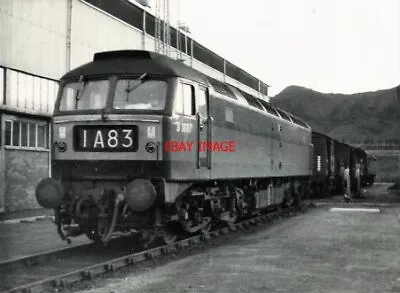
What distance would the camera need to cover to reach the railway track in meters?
7.33

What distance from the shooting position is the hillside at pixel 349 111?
433ft

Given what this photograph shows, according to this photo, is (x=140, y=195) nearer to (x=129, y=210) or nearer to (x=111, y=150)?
(x=129, y=210)

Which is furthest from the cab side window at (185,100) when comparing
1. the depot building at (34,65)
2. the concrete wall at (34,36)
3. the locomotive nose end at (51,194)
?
the depot building at (34,65)

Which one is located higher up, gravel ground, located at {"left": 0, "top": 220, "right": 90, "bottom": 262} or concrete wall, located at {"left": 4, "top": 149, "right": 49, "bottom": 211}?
concrete wall, located at {"left": 4, "top": 149, "right": 49, "bottom": 211}

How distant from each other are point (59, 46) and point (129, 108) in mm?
11406

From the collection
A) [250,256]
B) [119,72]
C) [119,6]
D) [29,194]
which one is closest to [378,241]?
[250,256]

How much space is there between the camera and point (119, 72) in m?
9.96

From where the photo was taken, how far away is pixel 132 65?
33.0ft

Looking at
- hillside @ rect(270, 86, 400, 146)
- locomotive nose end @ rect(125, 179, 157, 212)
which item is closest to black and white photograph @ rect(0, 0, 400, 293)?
locomotive nose end @ rect(125, 179, 157, 212)

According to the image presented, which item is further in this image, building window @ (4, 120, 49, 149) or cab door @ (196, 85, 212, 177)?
building window @ (4, 120, 49, 149)

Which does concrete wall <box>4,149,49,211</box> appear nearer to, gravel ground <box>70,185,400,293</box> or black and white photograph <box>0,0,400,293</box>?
black and white photograph <box>0,0,400,293</box>

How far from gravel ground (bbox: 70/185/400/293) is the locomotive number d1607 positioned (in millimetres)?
2053

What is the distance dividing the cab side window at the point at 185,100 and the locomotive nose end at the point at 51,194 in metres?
2.36

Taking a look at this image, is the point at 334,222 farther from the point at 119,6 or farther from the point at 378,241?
the point at 119,6
